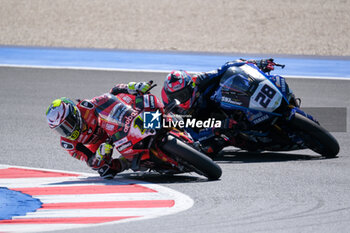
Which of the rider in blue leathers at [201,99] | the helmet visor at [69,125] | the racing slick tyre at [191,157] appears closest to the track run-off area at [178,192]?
the racing slick tyre at [191,157]

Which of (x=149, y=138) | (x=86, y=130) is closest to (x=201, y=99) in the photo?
(x=149, y=138)

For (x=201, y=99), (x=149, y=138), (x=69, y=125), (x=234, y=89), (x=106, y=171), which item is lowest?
(x=106, y=171)

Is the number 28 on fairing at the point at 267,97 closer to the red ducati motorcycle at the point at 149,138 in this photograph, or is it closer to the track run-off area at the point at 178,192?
the track run-off area at the point at 178,192

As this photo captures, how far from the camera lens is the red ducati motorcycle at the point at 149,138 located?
8.00 meters

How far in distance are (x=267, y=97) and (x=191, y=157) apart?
2.21m

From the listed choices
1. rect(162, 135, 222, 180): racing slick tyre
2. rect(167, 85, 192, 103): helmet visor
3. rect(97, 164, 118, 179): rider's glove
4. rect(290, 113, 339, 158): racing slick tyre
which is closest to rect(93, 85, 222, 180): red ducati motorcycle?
rect(162, 135, 222, 180): racing slick tyre

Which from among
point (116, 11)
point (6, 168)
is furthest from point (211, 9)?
point (6, 168)

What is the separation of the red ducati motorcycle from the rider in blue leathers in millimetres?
1183

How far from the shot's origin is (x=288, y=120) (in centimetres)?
969

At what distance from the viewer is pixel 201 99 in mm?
10094

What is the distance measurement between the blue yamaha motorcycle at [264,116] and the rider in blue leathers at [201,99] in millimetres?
104

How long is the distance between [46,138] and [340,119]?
17.6 ft

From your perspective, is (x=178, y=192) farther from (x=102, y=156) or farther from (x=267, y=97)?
(x=267, y=97)

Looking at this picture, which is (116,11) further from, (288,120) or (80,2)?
(288,120)
